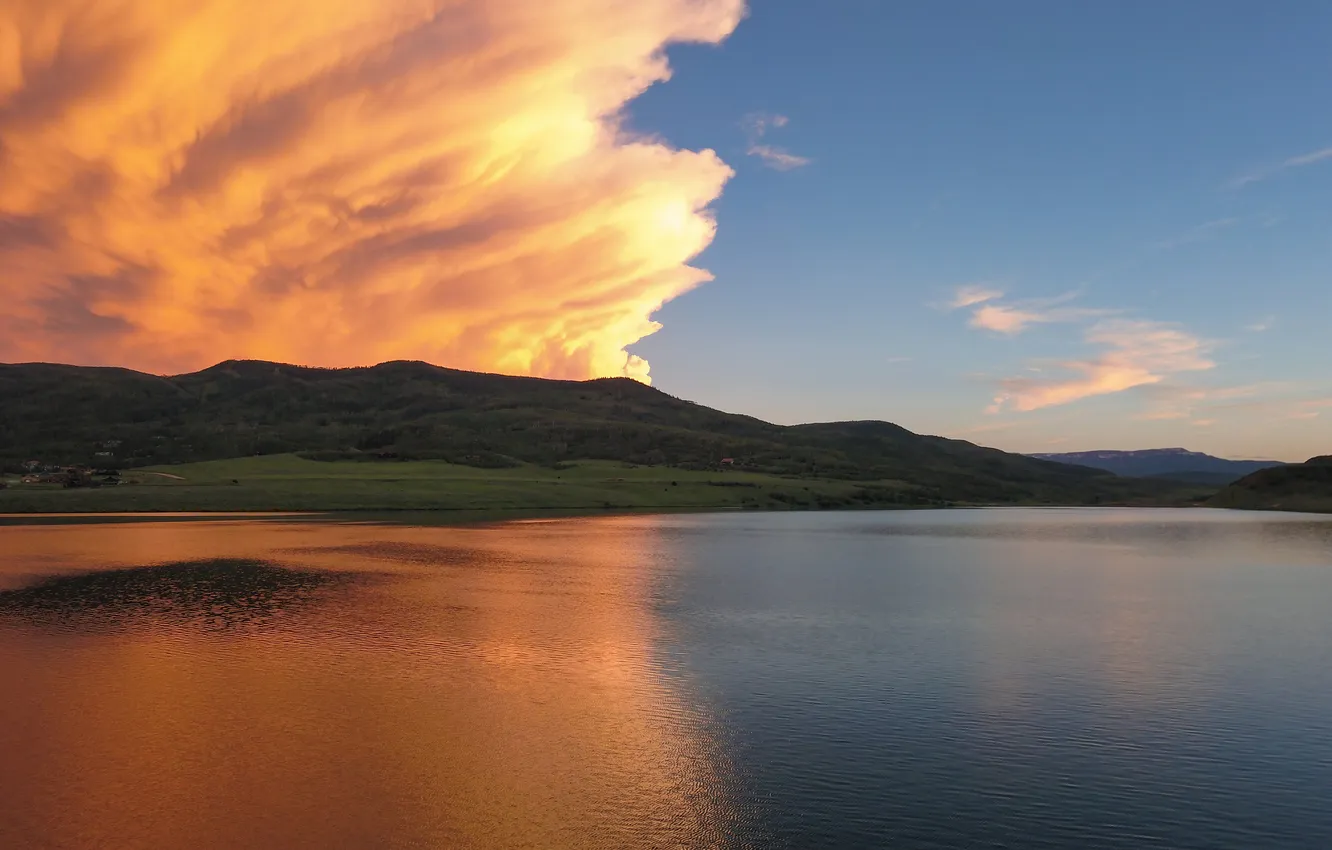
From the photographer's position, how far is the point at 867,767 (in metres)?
26.3

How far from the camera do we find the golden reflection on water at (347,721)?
22188 mm

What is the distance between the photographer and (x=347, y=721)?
3080 centimetres

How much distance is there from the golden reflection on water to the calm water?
153 millimetres

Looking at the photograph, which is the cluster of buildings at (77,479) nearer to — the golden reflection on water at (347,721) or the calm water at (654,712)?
the calm water at (654,712)

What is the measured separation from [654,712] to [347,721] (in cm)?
1106

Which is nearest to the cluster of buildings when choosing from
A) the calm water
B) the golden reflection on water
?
the calm water

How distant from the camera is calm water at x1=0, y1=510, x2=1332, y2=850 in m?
22.4

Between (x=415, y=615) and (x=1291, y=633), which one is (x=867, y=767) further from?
(x=1291, y=633)

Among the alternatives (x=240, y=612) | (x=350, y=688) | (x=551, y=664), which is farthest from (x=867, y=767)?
(x=240, y=612)

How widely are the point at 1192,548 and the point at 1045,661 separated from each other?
8669 cm

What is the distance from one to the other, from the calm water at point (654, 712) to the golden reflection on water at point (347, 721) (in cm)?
15

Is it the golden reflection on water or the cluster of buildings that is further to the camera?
the cluster of buildings

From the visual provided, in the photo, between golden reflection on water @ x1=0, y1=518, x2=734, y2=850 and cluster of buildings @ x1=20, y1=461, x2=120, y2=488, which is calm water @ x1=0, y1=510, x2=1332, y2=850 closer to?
golden reflection on water @ x1=0, y1=518, x2=734, y2=850

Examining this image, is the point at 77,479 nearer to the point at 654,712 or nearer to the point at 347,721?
the point at 347,721
